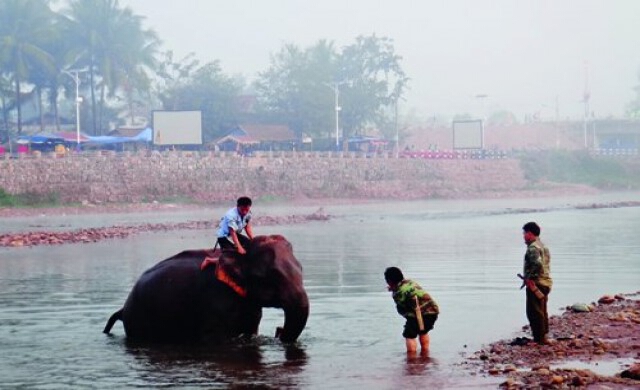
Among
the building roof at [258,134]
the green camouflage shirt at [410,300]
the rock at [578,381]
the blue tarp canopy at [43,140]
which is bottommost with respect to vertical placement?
the rock at [578,381]

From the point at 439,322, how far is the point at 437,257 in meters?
12.8

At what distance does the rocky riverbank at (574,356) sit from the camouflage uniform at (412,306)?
0.74 m

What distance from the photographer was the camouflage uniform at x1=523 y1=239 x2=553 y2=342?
13.9 meters

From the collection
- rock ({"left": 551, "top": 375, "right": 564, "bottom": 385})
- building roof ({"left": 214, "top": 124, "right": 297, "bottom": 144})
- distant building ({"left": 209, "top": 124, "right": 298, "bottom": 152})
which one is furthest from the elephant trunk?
building roof ({"left": 214, "top": 124, "right": 297, "bottom": 144})

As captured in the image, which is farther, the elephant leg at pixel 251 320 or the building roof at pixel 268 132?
the building roof at pixel 268 132

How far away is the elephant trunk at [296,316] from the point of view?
14.1m

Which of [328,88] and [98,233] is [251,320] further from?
[328,88]

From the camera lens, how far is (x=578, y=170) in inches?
4092

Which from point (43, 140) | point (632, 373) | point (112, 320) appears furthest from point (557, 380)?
Result: point (43, 140)

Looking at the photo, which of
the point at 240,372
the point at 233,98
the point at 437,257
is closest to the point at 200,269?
the point at 240,372

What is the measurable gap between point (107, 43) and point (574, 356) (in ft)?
262

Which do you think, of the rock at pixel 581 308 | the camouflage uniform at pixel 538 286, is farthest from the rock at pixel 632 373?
the rock at pixel 581 308

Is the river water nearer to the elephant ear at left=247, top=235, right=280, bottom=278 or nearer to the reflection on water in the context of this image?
the reflection on water

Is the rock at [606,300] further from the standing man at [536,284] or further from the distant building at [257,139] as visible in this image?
the distant building at [257,139]
